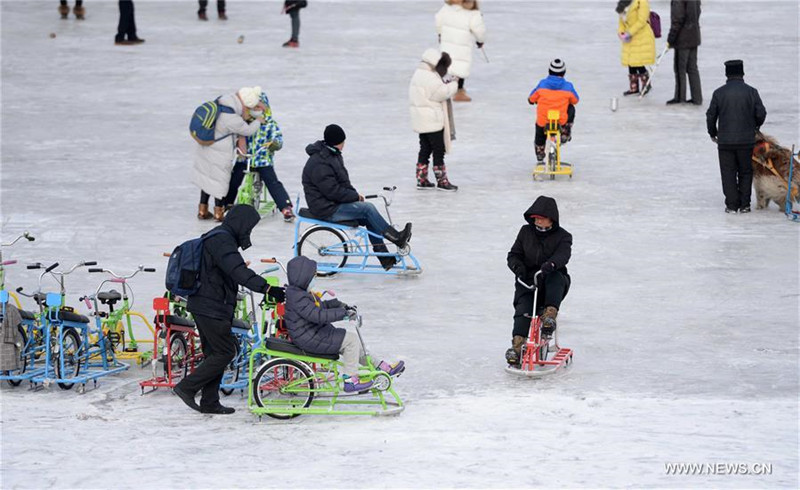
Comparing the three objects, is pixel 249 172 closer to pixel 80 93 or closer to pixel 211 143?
pixel 211 143

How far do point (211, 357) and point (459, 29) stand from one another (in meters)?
12.9

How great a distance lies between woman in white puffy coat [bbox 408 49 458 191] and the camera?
1609cm

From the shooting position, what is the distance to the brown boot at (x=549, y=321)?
1001 centimetres

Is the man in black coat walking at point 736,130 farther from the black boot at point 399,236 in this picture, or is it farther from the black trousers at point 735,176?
the black boot at point 399,236

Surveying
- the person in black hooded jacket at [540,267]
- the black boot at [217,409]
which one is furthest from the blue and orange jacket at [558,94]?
the black boot at [217,409]

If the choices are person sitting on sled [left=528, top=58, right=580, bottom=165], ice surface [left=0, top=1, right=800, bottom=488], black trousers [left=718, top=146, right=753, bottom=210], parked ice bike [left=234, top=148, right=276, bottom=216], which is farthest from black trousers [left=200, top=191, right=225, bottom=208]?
black trousers [left=718, top=146, right=753, bottom=210]

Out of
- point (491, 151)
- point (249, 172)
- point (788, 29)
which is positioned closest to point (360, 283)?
point (249, 172)

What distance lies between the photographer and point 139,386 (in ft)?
33.4

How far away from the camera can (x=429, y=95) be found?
16.1m

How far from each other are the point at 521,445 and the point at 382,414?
3.54ft

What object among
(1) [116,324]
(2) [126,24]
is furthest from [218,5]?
(1) [116,324]

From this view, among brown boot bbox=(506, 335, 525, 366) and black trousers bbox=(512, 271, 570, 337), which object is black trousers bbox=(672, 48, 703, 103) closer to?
black trousers bbox=(512, 271, 570, 337)

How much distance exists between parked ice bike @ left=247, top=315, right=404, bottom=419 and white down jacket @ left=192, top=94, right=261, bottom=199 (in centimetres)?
564

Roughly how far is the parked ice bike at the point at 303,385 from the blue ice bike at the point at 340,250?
351 centimetres
